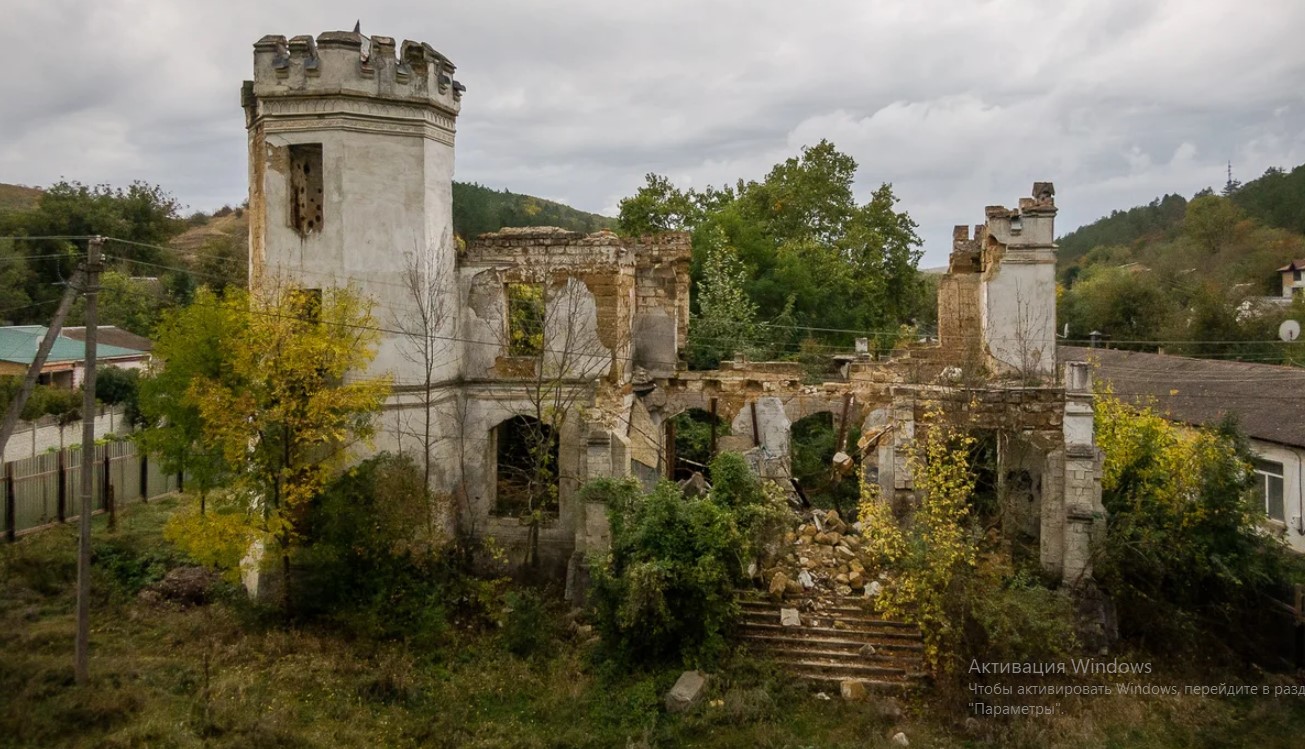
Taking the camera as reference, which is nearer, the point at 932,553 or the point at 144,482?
the point at 932,553

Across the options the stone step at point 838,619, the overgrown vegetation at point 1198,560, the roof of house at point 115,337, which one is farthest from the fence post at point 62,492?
the overgrown vegetation at point 1198,560

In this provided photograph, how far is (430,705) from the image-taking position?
1195 cm

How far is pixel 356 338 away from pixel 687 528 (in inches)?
249

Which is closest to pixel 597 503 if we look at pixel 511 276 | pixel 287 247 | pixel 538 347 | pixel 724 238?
pixel 538 347

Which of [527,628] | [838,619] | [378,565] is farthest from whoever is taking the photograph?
[378,565]

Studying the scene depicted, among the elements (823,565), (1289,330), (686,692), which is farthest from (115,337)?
(1289,330)

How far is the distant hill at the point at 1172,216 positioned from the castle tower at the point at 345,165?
59.0 m

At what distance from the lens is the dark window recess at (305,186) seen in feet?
49.7

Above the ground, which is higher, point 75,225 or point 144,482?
point 75,225

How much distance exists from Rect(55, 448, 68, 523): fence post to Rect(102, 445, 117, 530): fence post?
0.87 m

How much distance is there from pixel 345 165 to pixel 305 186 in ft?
3.32

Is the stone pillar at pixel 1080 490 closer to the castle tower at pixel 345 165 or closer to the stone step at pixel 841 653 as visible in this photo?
the stone step at pixel 841 653

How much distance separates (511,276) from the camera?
16797 millimetres

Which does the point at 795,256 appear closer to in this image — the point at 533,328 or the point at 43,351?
the point at 533,328
